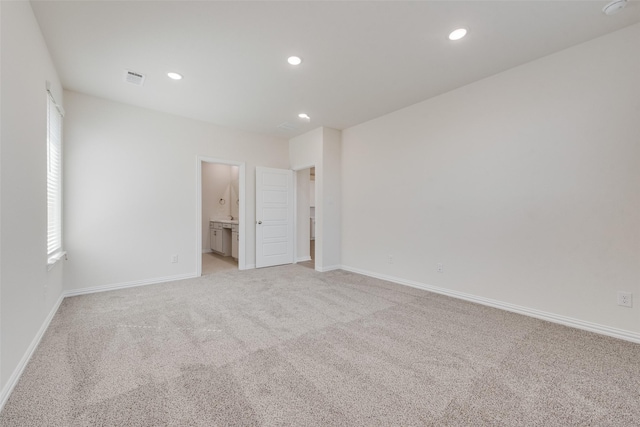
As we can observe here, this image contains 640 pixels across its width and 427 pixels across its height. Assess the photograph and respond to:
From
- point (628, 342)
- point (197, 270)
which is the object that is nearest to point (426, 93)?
point (628, 342)

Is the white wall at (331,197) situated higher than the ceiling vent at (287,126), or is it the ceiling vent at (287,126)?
the ceiling vent at (287,126)

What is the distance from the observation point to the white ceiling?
2.08m

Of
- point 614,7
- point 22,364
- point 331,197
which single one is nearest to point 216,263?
point 331,197

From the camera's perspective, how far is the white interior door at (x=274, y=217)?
509 centimetres

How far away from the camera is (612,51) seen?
236cm

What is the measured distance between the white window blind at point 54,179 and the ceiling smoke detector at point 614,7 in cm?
487

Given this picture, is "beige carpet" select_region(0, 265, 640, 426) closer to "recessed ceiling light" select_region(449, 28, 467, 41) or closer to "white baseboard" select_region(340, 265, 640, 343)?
"white baseboard" select_region(340, 265, 640, 343)

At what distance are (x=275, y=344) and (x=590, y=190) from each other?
3.14m

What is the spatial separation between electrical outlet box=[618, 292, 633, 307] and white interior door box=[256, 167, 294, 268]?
451 cm

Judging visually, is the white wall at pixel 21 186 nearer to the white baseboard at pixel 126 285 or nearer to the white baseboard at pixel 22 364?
the white baseboard at pixel 22 364

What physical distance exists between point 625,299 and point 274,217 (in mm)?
4665

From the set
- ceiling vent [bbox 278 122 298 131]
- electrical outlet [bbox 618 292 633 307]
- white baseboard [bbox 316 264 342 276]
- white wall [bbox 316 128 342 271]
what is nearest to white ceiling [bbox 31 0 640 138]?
ceiling vent [bbox 278 122 298 131]

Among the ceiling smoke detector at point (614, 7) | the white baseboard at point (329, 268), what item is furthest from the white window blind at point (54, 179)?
the ceiling smoke detector at point (614, 7)

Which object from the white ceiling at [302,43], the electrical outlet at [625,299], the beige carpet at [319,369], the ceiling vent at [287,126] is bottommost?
the beige carpet at [319,369]
